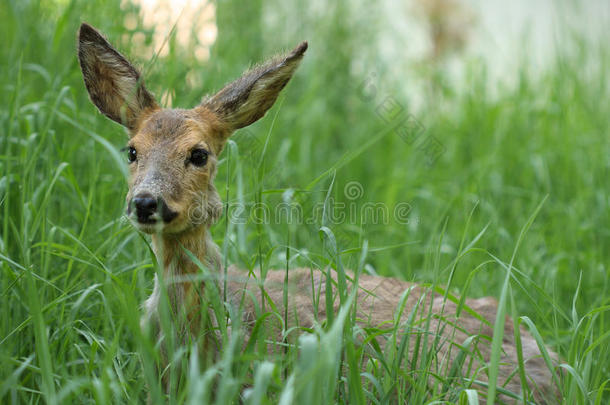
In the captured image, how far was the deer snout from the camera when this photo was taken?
2.71m

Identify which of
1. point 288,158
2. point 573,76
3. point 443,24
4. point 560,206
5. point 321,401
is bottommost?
point 321,401

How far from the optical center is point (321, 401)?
7.44ft

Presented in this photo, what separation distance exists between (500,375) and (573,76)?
140 inches

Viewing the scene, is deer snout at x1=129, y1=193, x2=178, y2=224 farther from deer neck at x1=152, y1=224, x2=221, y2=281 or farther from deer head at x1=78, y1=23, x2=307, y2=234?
deer neck at x1=152, y1=224, x2=221, y2=281

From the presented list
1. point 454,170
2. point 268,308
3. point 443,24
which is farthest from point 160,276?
point 443,24

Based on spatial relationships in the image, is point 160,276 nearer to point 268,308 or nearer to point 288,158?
point 268,308

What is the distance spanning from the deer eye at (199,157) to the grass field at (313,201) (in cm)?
22

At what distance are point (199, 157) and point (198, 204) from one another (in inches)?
8.7

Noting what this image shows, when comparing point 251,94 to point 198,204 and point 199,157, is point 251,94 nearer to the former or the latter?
point 199,157

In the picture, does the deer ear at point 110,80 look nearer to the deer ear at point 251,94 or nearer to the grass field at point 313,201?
the grass field at point 313,201

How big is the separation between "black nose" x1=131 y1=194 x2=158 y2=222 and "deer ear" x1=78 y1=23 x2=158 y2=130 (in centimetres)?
74

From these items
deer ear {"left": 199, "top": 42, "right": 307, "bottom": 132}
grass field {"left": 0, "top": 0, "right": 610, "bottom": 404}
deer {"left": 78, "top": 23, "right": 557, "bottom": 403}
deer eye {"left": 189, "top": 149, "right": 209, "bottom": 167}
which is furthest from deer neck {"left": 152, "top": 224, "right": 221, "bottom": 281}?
deer ear {"left": 199, "top": 42, "right": 307, "bottom": 132}

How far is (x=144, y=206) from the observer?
8.89 feet

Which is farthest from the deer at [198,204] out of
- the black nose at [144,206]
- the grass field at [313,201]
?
the grass field at [313,201]
